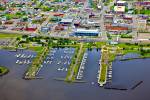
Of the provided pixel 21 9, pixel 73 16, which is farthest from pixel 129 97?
pixel 21 9

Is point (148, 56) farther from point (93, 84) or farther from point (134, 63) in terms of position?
point (93, 84)

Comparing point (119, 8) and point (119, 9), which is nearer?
point (119, 9)

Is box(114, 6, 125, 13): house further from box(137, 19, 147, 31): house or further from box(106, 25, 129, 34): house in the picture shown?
box(106, 25, 129, 34): house

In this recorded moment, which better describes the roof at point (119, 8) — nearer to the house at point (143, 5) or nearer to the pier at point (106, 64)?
the house at point (143, 5)

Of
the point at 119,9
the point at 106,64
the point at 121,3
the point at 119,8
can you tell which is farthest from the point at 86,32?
the point at 121,3

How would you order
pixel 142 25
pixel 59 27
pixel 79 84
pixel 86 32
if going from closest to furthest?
1. pixel 79 84
2. pixel 86 32
3. pixel 142 25
4. pixel 59 27

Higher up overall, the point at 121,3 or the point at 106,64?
the point at 121,3

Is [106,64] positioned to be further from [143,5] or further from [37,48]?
[143,5]

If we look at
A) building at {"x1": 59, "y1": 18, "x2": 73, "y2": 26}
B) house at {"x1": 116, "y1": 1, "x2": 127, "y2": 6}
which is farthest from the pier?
house at {"x1": 116, "y1": 1, "x2": 127, "y2": 6}
